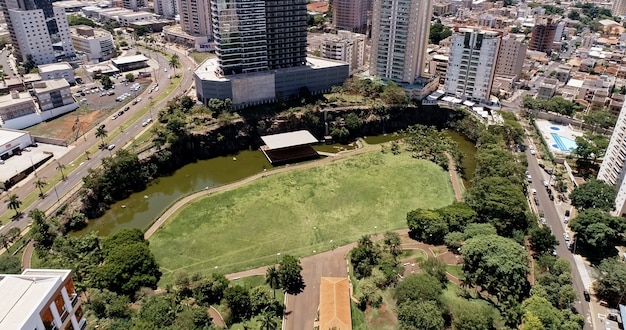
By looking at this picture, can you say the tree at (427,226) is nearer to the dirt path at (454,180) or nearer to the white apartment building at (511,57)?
the dirt path at (454,180)

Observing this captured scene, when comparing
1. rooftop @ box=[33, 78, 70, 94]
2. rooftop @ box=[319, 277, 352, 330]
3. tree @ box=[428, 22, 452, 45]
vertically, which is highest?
tree @ box=[428, 22, 452, 45]

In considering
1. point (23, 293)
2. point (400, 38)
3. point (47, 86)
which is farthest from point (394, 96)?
point (23, 293)

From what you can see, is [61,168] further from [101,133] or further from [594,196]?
[594,196]

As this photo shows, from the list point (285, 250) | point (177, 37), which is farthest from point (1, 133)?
point (177, 37)

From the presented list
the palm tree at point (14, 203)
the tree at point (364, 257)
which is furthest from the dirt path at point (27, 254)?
the tree at point (364, 257)

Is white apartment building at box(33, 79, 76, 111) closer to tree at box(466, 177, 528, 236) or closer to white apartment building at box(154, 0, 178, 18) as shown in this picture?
tree at box(466, 177, 528, 236)

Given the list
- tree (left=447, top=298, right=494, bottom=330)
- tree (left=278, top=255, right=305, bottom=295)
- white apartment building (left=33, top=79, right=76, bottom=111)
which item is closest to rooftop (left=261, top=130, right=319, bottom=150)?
tree (left=278, top=255, right=305, bottom=295)

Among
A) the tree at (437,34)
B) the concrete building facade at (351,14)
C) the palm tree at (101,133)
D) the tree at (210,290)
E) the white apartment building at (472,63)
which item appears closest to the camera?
the tree at (210,290)
